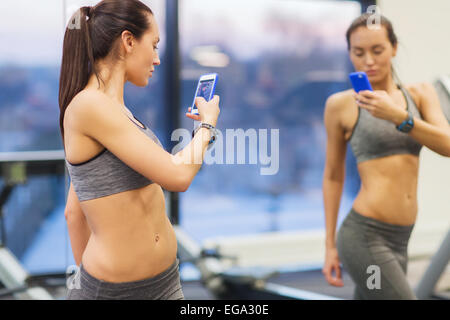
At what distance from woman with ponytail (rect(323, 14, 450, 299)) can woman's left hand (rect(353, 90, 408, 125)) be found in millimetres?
102

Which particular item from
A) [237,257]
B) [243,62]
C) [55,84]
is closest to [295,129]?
[243,62]

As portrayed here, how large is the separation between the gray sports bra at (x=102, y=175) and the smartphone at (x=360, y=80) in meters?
0.87

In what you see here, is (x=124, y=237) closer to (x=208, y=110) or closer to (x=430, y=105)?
(x=208, y=110)

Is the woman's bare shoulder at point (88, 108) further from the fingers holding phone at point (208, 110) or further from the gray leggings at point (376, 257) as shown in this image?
the gray leggings at point (376, 257)

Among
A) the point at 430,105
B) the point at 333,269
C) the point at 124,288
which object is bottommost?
the point at 333,269

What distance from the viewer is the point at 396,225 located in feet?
6.01

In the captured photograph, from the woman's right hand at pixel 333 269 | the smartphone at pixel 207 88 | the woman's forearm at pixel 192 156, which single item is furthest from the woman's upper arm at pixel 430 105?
the woman's forearm at pixel 192 156

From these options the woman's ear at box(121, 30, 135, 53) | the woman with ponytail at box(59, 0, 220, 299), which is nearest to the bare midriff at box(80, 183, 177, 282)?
the woman with ponytail at box(59, 0, 220, 299)

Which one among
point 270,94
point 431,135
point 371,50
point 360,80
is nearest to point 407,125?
point 431,135

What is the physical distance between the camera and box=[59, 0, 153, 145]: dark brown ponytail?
1.17 metres

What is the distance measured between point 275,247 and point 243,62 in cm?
160

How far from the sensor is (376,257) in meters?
1.82

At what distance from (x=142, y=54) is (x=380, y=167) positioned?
3.45 ft

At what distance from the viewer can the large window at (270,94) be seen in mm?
4148
